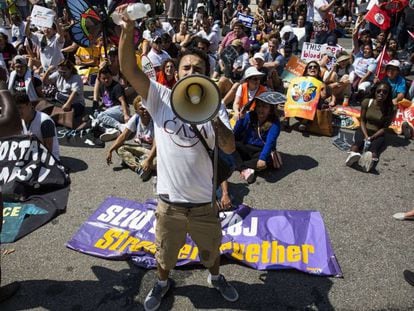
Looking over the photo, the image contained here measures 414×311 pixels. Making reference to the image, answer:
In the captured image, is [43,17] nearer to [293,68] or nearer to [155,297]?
[293,68]

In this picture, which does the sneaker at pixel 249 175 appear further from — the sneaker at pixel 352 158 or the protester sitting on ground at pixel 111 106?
the protester sitting on ground at pixel 111 106

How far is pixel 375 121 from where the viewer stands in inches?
233

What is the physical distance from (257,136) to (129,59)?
3.30 meters

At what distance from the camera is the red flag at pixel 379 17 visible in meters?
8.44

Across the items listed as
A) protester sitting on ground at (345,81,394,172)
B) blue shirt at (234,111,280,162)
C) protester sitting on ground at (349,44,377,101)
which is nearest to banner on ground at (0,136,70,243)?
blue shirt at (234,111,280,162)

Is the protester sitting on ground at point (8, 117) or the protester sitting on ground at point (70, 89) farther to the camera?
the protester sitting on ground at point (70, 89)

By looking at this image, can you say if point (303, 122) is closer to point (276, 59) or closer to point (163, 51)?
point (276, 59)

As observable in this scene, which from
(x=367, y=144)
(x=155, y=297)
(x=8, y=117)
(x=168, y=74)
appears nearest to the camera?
(x=8, y=117)

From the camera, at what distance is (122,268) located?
3.50m

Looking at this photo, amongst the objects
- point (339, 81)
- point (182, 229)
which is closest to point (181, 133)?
point (182, 229)

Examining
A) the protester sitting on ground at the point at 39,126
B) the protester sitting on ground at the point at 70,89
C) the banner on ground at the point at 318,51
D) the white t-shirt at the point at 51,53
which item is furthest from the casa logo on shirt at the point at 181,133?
the banner on ground at the point at 318,51

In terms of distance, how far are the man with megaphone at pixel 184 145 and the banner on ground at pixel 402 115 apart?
5011 mm

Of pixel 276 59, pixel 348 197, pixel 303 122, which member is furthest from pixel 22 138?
pixel 276 59

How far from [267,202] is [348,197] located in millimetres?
999
